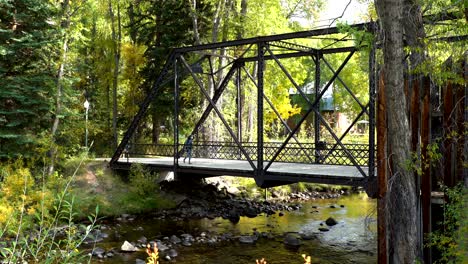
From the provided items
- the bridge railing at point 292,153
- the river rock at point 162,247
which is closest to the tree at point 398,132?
the bridge railing at point 292,153

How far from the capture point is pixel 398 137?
27.0ft

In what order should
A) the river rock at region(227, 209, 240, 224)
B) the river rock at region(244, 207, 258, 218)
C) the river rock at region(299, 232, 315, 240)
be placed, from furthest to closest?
the river rock at region(244, 207, 258, 218) → the river rock at region(227, 209, 240, 224) → the river rock at region(299, 232, 315, 240)

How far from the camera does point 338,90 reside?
45.7 m

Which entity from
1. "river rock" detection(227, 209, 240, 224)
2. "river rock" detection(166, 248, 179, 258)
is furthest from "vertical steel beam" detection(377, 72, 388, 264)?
"river rock" detection(227, 209, 240, 224)

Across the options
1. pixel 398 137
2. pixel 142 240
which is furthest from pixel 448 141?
pixel 142 240

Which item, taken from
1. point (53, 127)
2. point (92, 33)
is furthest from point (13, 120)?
point (92, 33)

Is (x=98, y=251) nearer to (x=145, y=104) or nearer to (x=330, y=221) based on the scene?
(x=145, y=104)

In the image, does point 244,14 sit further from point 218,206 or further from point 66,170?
point 66,170

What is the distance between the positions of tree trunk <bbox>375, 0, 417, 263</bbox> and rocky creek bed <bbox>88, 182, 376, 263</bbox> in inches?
193

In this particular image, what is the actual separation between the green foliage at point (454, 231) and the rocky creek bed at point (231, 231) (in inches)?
184

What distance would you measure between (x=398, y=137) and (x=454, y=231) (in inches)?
76.5

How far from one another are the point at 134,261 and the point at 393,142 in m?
8.02

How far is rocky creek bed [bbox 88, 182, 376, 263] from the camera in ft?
44.5

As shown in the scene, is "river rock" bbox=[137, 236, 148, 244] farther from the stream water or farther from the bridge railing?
the bridge railing
